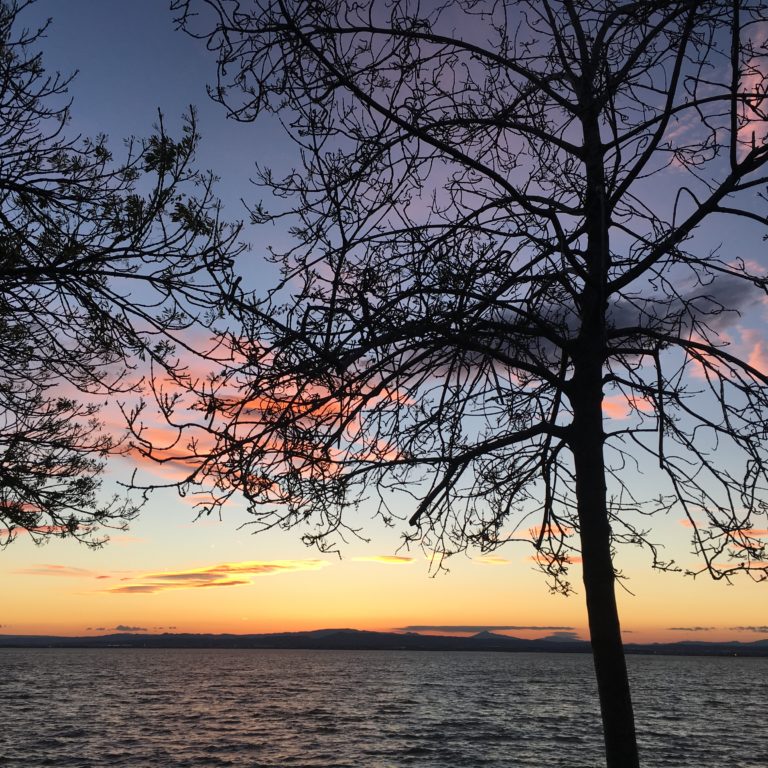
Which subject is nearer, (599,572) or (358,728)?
(599,572)

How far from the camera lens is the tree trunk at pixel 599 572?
5.72 meters

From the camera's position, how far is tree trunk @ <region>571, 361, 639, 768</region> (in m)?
5.72

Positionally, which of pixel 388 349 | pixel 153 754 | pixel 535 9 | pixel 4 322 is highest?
pixel 535 9

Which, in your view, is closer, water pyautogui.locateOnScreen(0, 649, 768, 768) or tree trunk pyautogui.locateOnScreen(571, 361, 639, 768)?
tree trunk pyautogui.locateOnScreen(571, 361, 639, 768)

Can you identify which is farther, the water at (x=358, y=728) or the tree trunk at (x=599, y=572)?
the water at (x=358, y=728)

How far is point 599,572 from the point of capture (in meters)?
6.02

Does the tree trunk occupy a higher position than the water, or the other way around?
the tree trunk

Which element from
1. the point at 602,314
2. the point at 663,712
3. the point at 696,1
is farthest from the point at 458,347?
the point at 663,712

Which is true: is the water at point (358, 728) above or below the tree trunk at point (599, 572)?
below

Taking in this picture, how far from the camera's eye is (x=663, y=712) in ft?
237

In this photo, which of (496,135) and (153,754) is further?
(153,754)

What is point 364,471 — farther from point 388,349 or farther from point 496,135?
point 496,135

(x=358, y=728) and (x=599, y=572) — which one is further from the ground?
(x=599, y=572)

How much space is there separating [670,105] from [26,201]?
5.53 m
